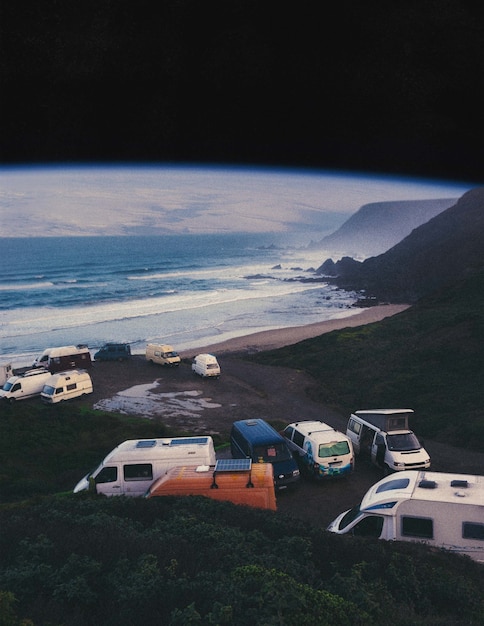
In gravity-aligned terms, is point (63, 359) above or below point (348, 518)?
below

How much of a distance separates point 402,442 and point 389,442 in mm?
402

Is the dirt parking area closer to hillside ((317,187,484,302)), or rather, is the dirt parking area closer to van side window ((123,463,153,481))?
van side window ((123,463,153,481))

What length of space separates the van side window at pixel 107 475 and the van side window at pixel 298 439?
569 centimetres

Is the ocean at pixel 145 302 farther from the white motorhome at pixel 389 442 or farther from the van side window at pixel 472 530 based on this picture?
the van side window at pixel 472 530

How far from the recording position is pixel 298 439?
16.4 m

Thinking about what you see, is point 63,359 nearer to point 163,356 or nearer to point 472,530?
point 163,356

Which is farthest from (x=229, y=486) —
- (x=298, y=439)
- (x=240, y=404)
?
(x=240, y=404)

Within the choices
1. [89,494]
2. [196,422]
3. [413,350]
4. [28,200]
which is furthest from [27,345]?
[28,200]

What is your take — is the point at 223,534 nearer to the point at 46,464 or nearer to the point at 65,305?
the point at 46,464

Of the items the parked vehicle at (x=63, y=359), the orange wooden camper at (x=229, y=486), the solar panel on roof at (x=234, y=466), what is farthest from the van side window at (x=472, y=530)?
the parked vehicle at (x=63, y=359)

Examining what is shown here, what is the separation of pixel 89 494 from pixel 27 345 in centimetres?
4296

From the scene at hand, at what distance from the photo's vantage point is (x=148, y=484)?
42.9 ft

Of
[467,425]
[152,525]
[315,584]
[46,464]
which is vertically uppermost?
[315,584]

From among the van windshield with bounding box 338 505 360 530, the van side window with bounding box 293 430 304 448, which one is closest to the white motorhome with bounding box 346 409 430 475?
the van side window with bounding box 293 430 304 448
